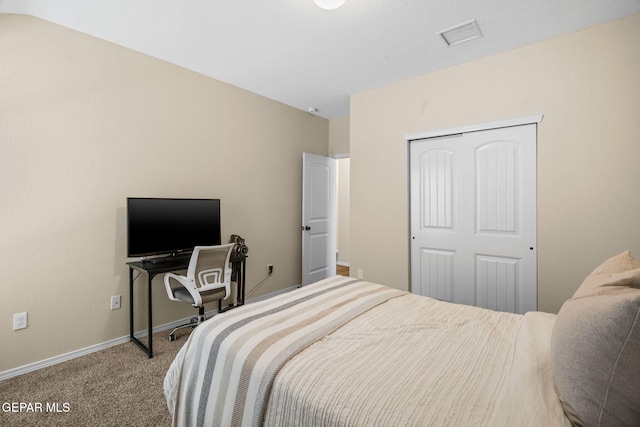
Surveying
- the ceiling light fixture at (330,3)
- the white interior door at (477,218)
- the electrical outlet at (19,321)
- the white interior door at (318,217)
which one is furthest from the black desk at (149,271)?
the ceiling light fixture at (330,3)

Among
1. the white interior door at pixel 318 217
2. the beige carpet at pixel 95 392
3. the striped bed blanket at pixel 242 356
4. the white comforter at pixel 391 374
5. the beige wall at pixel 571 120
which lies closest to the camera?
the white comforter at pixel 391 374

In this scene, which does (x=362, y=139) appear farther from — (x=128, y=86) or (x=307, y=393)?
(x=307, y=393)

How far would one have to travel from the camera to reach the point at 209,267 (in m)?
2.69

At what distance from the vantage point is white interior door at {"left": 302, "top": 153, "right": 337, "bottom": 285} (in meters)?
4.35

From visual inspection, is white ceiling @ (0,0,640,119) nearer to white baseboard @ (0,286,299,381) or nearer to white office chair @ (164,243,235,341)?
white office chair @ (164,243,235,341)

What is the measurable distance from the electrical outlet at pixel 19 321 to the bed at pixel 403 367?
1693mm

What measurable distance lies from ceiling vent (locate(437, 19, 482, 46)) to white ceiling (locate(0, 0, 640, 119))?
5cm

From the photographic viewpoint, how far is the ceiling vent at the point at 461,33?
7.86ft

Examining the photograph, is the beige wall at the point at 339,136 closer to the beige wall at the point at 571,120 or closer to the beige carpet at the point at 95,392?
the beige wall at the point at 571,120

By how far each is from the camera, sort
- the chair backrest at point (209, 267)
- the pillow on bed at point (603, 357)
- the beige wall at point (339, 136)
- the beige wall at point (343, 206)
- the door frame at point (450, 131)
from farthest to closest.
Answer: the beige wall at point (343, 206), the beige wall at point (339, 136), the door frame at point (450, 131), the chair backrest at point (209, 267), the pillow on bed at point (603, 357)

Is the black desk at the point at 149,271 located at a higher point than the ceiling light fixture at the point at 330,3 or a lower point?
lower

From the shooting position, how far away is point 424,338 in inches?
54.2

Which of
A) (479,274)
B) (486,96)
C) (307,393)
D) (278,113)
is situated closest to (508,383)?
(307,393)

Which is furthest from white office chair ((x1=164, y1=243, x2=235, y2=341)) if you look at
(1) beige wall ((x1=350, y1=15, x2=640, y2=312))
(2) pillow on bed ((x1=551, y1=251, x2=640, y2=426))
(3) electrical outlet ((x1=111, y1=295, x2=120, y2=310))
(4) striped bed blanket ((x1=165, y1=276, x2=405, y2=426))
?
(1) beige wall ((x1=350, y1=15, x2=640, y2=312))
